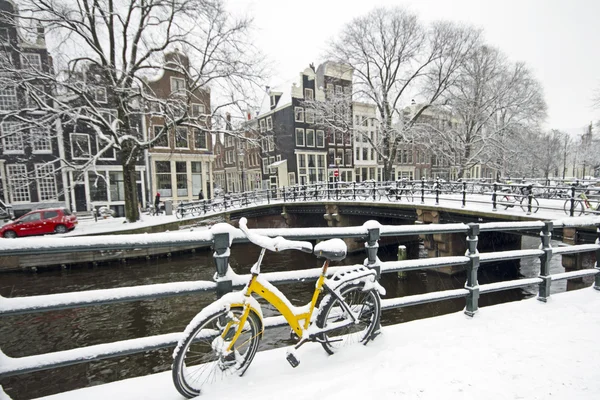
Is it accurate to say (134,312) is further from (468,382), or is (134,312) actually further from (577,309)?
(577,309)

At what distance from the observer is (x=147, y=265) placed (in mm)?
14273

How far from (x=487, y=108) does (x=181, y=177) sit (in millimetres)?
27634

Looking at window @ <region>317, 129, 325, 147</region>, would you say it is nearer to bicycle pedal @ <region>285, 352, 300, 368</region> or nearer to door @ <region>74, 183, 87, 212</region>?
door @ <region>74, 183, 87, 212</region>

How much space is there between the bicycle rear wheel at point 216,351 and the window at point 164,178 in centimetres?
2609

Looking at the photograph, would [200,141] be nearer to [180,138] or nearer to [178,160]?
[178,160]

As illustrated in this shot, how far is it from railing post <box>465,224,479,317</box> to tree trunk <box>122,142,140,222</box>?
16.9m

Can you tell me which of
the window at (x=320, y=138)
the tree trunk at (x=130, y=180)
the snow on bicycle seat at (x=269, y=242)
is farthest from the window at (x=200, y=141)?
the snow on bicycle seat at (x=269, y=242)

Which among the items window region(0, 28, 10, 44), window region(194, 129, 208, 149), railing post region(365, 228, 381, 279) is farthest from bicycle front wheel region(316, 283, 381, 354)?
window region(194, 129, 208, 149)

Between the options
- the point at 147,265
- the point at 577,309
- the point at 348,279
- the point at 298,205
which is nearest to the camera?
the point at 348,279

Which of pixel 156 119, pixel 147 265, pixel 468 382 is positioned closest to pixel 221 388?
pixel 468 382

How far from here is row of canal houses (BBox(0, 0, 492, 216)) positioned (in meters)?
15.6

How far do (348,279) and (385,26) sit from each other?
1035 inches

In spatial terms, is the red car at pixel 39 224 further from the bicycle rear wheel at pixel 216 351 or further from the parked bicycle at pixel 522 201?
the parked bicycle at pixel 522 201

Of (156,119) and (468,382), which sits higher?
(156,119)
